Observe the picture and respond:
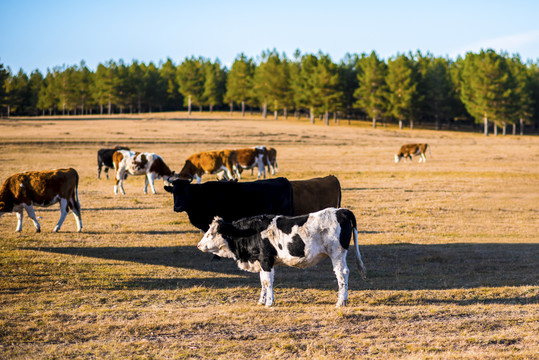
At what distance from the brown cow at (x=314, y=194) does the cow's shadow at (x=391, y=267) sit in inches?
49.9

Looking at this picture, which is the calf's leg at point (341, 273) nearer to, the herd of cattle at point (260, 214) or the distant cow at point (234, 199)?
the herd of cattle at point (260, 214)

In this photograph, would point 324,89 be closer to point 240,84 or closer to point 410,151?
point 240,84

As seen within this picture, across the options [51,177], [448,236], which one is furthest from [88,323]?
[448,236]

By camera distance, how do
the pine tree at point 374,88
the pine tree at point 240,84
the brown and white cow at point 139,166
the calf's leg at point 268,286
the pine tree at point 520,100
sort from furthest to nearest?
the pine tree at point 240,84 → the pine tree at point 374,88 → the pine tree at point 520,100 → the brown and white cow at point 139,166 → the calf's leg at point 268,286

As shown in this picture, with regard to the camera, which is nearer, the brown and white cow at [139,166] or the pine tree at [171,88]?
the brown and white cow at [139,166]

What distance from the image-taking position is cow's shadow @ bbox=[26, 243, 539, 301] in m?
10.5

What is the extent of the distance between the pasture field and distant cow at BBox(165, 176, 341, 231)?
1.22m

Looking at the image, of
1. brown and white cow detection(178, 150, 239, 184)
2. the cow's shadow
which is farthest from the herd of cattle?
brown and white cow detection(178, 150, 239, 184)

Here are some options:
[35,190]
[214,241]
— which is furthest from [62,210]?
[214,241]

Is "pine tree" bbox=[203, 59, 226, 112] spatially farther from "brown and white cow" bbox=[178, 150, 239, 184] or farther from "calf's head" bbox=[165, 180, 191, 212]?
"calf's head" bbox=[165, 180, 191, 212]

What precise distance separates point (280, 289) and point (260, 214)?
82.7 inches

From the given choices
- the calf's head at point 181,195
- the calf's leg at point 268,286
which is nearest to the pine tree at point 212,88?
A: the calf's head at point 181,195

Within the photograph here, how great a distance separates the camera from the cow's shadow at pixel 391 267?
34.5 feet

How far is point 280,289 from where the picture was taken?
32.9 ft
